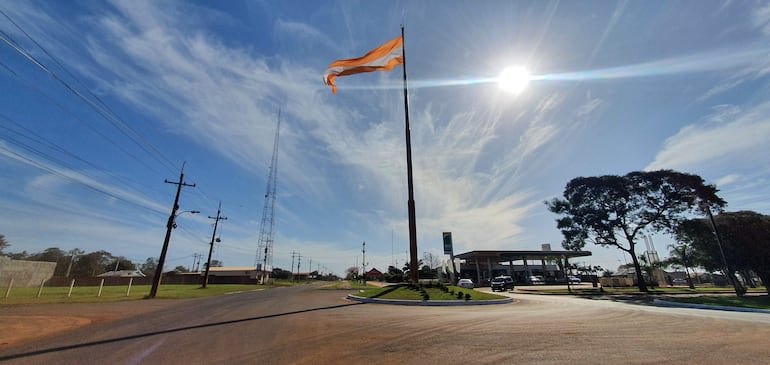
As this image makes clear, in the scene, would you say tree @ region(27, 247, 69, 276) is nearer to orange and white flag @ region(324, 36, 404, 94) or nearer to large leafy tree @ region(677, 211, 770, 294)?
orange and white flag @ region(324, 36, 404, 94)

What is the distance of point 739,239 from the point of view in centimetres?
2619

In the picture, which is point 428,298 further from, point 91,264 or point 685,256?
point 91,264

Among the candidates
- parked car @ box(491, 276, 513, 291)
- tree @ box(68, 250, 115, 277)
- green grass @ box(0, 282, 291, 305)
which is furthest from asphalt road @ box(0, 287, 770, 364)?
tree @ box(68, 250, 115, 277)

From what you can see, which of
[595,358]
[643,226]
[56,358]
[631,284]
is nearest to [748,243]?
[643,226]

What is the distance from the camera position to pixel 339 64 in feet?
78.8

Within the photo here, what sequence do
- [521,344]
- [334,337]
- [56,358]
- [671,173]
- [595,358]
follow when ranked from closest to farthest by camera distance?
[595,358] < [56,358] < [521,344] < [334,337] < [671,173]

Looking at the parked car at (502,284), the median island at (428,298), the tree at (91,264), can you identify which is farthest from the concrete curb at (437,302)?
the tree at (91,264)

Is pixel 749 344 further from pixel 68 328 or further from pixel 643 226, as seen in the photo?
pixel 643 226

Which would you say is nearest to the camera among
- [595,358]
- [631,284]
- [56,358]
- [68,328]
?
[595,358]

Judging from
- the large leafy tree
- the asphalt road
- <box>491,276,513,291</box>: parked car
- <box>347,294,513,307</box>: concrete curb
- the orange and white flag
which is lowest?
the asphalt road

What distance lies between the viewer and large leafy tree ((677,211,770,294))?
81.1 ft

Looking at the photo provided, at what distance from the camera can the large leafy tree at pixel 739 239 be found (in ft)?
81.1

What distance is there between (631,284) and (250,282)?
260 ft

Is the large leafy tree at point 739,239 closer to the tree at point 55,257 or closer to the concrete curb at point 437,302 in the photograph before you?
the concrete curb at point 437,302
